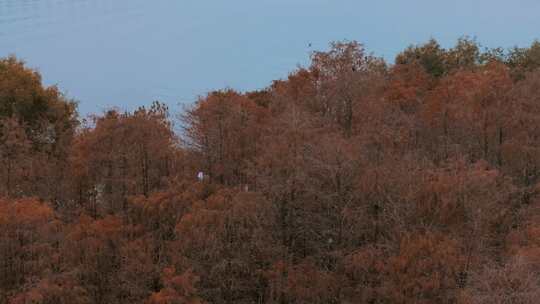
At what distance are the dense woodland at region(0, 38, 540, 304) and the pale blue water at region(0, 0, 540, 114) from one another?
26.8 meters

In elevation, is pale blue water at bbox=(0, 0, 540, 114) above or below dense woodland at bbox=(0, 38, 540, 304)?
above

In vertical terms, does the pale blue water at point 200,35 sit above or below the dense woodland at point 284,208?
above

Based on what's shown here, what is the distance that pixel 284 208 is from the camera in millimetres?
23172

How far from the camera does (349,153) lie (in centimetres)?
2247

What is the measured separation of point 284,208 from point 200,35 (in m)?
71.3

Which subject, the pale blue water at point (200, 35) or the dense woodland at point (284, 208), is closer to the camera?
Answer: the dense woodland at point (284, 208)

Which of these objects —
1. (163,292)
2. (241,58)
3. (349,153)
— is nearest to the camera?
(163,292)

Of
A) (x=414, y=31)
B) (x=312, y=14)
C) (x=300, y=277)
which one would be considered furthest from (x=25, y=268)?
(x=312, y=14)

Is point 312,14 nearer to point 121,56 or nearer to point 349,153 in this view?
point 121,56

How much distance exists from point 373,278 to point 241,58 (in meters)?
56.7

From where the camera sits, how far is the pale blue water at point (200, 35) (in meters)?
67.0

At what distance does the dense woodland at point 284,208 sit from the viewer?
66.6 ft

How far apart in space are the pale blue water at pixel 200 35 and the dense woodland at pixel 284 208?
88.0 feet

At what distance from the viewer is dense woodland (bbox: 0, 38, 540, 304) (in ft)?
66.6
